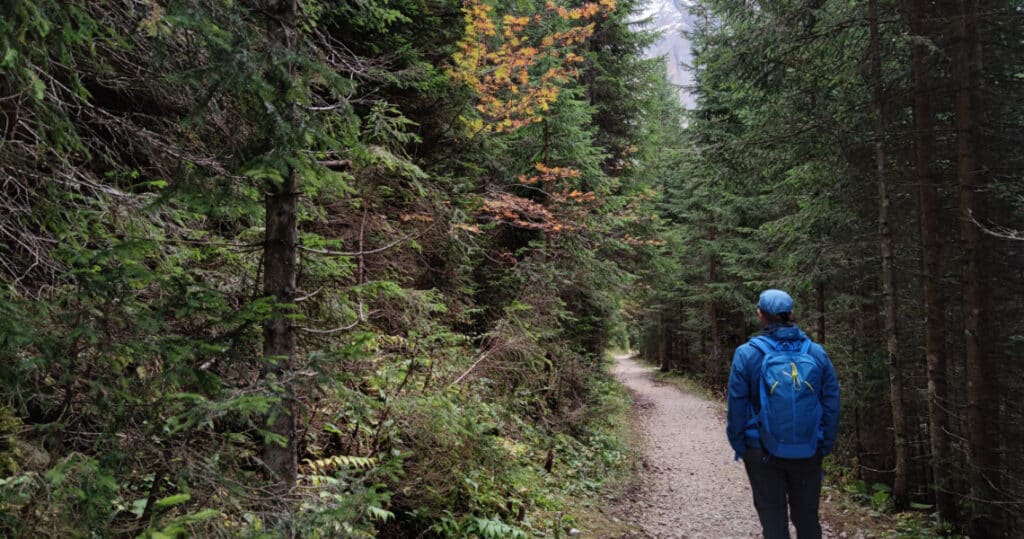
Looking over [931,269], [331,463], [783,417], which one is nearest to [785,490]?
[783,417]

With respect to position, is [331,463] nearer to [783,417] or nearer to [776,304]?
[783,417]

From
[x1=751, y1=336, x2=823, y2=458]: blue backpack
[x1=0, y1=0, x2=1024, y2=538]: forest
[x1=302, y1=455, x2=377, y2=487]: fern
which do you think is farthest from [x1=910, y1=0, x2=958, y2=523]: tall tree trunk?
[x1=302, y1=455, x2=377, y2=487]: fern

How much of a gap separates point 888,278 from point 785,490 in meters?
5.80

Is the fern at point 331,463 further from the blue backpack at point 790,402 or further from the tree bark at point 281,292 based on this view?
the blue backpack at point 790,402

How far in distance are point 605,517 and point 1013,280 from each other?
750cm

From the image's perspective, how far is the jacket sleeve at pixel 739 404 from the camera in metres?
4.48

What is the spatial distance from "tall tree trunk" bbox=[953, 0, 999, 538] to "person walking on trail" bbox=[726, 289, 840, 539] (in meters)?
4.21

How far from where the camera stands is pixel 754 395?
4531 millimetres

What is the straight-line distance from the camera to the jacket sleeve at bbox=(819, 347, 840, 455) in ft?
14.3

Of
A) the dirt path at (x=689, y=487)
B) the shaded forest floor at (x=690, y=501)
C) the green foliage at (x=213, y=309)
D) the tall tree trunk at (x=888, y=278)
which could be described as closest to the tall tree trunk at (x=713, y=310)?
A: the dirt path at (x=689, y=487)

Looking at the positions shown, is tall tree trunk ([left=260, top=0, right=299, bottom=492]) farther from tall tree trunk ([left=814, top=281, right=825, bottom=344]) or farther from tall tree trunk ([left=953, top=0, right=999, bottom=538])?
tall tree trunk ([left=814, top=281, right=825, bottom=344])

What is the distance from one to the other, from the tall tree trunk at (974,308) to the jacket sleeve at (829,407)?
13.7 ft

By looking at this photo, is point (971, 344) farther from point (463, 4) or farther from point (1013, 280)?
point (463, 4)

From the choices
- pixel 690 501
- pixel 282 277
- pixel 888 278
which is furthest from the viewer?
pixel 690 501
